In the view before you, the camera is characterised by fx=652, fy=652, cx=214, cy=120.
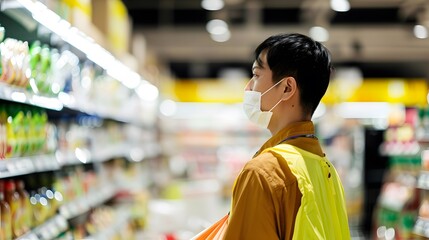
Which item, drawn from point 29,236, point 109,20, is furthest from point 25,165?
point 109,20

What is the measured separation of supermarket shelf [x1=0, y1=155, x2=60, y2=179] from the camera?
3.12 m

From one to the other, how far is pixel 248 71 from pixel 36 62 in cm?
1585

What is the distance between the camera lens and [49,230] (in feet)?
13.0

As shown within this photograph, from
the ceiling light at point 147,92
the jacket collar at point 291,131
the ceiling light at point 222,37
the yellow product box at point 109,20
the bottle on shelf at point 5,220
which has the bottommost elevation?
the bottle on shelf at point 5,220

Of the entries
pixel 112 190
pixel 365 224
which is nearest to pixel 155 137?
pixel 365 224

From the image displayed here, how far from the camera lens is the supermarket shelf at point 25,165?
10.2ft

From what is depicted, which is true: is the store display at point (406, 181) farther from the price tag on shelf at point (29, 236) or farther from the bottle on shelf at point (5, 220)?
the bottle on shelf at point (5, 220)

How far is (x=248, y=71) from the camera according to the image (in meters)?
19.5

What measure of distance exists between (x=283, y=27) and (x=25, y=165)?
11972 millimetres

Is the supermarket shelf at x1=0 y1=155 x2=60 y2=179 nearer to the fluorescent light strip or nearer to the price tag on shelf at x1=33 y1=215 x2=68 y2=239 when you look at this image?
the price tag on shelf at x1=33 y1=215 x2=68 y2=239

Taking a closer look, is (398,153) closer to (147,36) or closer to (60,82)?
(60,82)

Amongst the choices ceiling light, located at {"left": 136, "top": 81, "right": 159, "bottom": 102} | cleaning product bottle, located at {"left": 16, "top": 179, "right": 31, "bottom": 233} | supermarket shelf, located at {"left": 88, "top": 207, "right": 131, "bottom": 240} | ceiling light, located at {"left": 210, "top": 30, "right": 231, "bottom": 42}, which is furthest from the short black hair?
ceiling light, located at {"left": 210, "top": 30, "right": 231, "bottom": 42}

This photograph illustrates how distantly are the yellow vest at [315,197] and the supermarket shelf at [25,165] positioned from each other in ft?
4.77

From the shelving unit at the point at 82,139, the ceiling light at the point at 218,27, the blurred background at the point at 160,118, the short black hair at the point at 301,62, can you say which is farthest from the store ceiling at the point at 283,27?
the short black hair at the point at 301,62
